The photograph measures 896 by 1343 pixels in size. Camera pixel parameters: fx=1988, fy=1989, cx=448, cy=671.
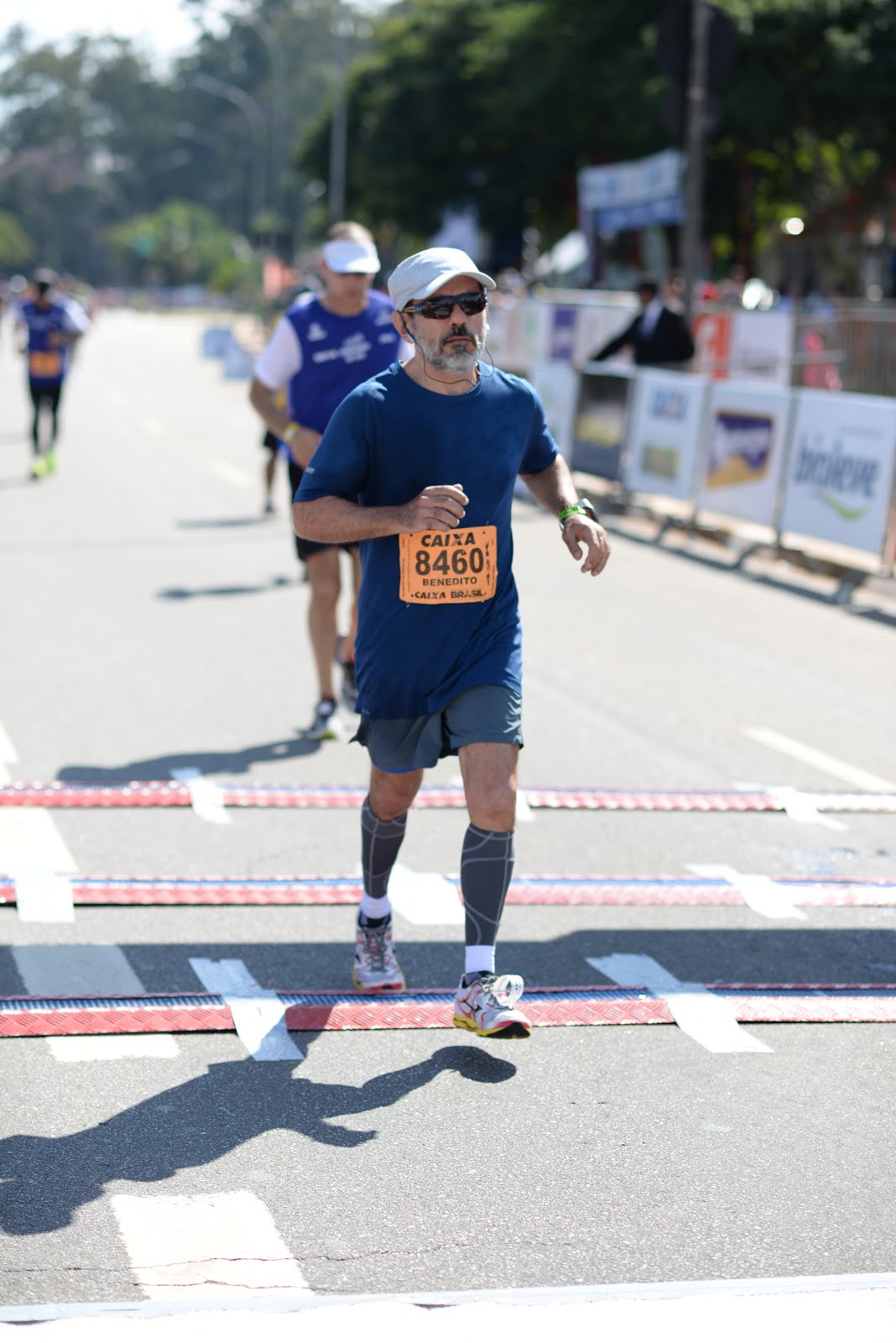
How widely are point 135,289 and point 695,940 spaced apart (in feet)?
561

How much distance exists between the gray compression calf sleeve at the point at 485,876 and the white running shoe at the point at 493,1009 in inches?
5.8

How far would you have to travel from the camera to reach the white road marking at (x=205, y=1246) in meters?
3.51

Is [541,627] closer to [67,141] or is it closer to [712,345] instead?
[712,345]

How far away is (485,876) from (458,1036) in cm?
43

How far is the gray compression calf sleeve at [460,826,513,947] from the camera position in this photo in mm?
4793

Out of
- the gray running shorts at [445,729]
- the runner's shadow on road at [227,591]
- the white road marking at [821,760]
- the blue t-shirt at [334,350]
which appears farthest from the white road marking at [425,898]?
the runner's shadow on road at [227,591]

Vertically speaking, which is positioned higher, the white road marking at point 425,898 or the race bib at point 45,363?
the race bib at point 45,363

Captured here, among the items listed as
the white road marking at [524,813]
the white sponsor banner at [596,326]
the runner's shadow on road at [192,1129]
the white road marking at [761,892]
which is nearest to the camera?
the runner's shadow on road at [192,1129]

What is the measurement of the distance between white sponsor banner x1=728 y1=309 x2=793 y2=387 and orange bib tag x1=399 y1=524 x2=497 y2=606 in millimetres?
17190

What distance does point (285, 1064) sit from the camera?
4.68m

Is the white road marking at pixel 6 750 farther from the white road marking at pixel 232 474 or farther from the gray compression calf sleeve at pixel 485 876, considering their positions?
the white road marking at pixel 232 474

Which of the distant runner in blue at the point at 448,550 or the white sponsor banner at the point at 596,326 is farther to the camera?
the white sponsor banner at the point at 596,326

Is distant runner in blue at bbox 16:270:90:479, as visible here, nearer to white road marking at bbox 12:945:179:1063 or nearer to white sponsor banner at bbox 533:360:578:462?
white sponsor banner at bbox 533:360:578:462

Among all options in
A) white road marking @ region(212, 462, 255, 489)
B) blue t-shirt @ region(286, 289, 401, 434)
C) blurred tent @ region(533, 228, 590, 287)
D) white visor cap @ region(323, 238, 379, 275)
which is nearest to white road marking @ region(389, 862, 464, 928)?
blue t-shirt @ region(286, 289, 401, 434)
